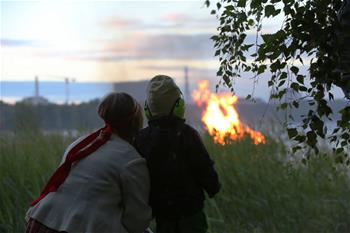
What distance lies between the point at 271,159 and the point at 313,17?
13.6 feet

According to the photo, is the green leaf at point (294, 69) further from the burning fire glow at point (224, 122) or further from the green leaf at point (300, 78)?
the burning fire glow at point (224, 122)

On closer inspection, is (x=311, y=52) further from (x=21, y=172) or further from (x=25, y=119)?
(x=25, y=119)

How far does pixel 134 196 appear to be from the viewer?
2.97 metres

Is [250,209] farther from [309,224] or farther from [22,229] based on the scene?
[22,229]

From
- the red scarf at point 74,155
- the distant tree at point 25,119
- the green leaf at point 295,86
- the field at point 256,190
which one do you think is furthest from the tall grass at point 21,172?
the green leaf at point 295,86

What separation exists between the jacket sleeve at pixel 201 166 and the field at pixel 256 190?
190cm

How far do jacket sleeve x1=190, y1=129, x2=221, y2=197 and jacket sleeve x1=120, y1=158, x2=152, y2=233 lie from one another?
1.10ft

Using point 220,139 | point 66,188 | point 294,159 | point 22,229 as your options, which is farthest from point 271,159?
point 66,188

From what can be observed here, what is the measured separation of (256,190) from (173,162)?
3.00 meters

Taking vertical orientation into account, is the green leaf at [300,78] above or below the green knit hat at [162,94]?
above

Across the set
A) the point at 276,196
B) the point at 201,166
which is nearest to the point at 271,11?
the point at 201,166

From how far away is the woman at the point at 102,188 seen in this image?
9.57 ft

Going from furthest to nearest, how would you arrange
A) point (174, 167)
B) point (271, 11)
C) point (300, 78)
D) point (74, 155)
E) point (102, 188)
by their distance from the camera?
point (174, 167)
point (74, 155)
point (102, 188)
point (300, 78)
point (271, 11)

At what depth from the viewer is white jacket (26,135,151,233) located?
2908 millimetres
